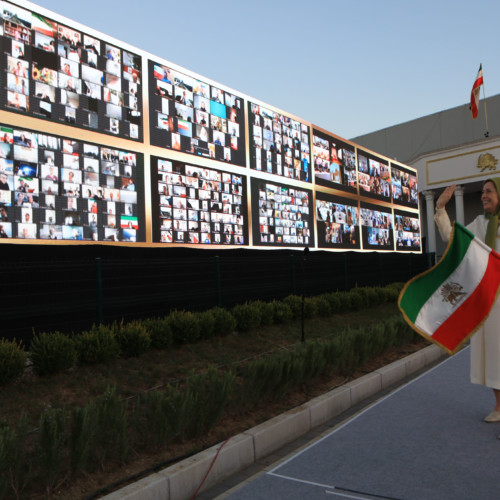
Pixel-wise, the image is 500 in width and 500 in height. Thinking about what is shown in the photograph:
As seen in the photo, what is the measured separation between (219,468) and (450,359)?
611cm

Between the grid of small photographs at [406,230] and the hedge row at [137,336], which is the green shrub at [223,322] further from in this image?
the grid of small photographs at [406,230]

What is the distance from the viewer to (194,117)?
12180mm

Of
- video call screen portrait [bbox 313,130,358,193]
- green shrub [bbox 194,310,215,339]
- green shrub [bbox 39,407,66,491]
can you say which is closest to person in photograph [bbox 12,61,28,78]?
green shrub [bbox 194,310,215,339]

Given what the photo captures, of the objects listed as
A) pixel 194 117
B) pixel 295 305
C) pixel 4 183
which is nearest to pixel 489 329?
pixel 295 305

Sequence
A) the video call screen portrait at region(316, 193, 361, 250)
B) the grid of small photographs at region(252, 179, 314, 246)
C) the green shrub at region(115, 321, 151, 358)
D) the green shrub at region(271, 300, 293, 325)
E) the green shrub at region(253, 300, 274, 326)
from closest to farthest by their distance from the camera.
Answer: the green shrub at region(115, 321, 151, 358) → the green shrub at region(253, 300, 274, 326) → the green shrub at region(271, 300, 293, 325) → the grid of small photographs at region(252, 179, 314, 246) → the video call screen portrait at region(316, 193, 361, 250)

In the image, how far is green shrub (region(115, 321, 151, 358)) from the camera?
6883 millimetres

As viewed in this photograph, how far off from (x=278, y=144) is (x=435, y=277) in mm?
10925

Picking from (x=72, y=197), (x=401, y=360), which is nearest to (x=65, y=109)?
(x=72, y=197)

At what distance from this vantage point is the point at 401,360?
7746 mm

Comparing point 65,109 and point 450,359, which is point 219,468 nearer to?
point 450,359

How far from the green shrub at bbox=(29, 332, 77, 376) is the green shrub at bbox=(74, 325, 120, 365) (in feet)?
1.16

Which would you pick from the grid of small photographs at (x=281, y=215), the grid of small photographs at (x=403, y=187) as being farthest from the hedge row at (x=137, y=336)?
the grid of small photographs at (x=403, y=187)

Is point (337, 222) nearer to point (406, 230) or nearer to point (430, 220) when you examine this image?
point (406, 230)

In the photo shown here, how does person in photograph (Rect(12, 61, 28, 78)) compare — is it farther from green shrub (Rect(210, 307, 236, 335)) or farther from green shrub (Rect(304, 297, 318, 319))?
green shrub (Rect(304, 297, 318, 319))
